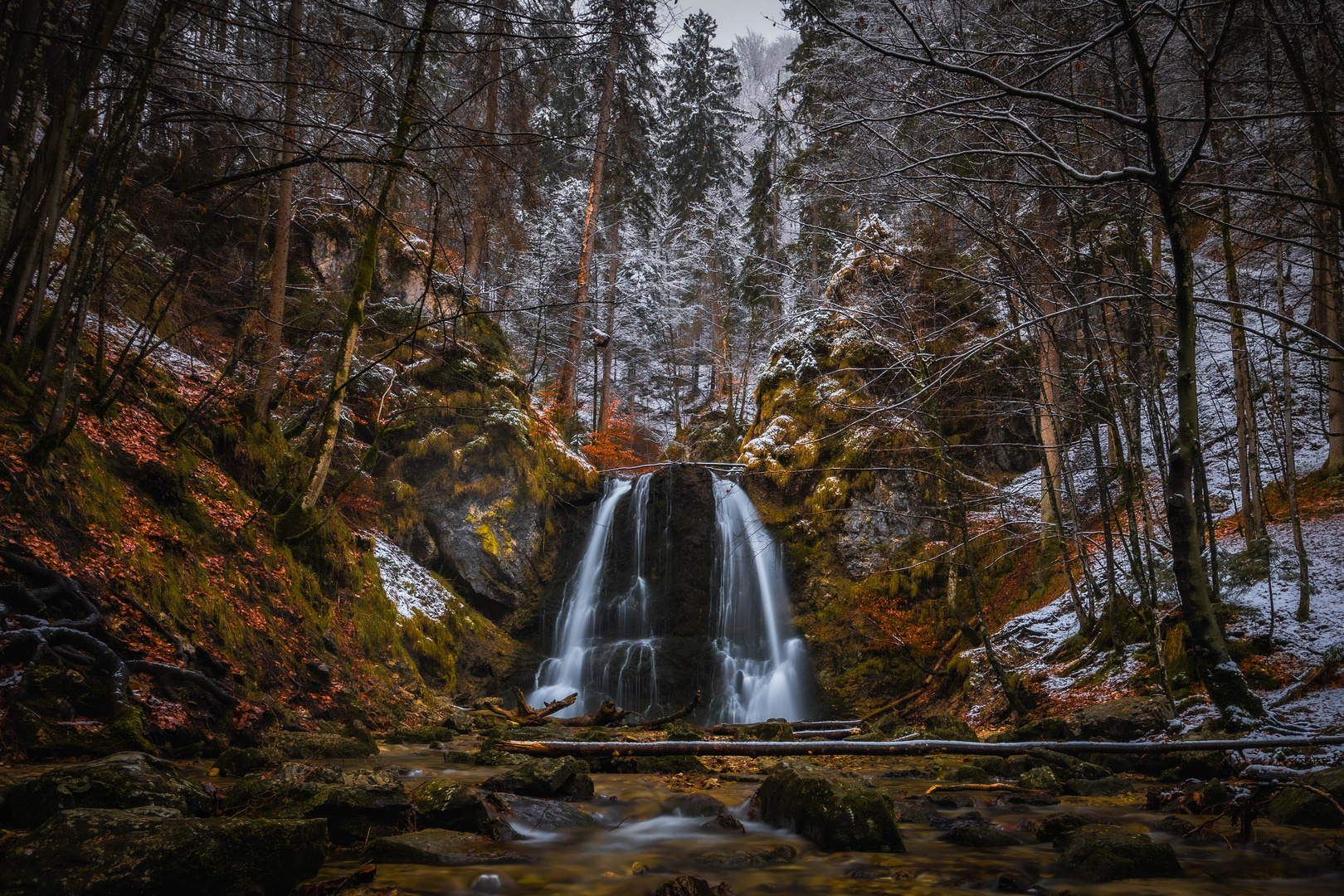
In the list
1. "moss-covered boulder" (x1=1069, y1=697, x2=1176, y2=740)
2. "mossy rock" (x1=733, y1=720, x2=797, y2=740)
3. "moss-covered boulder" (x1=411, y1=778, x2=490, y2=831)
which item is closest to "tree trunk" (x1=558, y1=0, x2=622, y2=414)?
"mossy rock" (x1=733, y1=720, x2=797, y2=740)

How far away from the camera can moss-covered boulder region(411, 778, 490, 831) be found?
3475 mm

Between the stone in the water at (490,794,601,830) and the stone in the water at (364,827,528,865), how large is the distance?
376mm

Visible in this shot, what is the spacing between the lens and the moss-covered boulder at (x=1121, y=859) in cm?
293

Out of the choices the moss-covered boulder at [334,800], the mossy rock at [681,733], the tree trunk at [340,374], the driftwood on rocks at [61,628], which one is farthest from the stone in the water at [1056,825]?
the tree trunk at [340,374]

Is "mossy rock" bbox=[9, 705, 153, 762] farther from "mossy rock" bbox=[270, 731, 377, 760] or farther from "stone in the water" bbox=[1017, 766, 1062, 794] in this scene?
"stone in the water" bbox=[1017, 766, 1062, 794]

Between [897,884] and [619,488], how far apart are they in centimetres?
1313

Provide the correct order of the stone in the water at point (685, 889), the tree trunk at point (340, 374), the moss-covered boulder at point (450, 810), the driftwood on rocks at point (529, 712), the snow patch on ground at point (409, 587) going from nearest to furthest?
the stone in the water at point (685, 889) → the moss-covered boulder at point (450, 810) → the tree trunk at point (340, 374) → the driftwood on rocks at point (529, 712) → the snow patch on ground at point (409, 587)

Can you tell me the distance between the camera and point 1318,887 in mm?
2742

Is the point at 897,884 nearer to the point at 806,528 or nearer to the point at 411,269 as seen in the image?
the point at 806,528

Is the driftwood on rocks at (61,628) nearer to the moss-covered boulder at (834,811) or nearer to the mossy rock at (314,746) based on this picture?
the mossy rock at (314,746)

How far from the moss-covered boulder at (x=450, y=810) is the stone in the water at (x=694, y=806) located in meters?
1.34

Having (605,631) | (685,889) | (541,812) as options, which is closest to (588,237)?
(605,631)

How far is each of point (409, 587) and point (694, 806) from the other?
7.44m

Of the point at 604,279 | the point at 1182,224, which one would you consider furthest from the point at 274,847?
the point at 604,279
